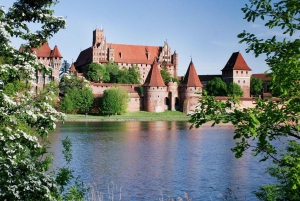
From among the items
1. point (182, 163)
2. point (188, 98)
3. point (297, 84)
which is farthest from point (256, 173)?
point (188, 98)

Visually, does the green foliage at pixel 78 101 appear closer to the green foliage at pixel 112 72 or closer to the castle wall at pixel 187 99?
the castle wall at pixel 187 99

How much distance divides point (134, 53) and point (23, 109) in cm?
7786

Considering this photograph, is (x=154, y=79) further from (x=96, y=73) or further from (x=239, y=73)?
(x=239, y=73)

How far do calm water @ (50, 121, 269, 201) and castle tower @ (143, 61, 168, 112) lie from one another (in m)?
31.5

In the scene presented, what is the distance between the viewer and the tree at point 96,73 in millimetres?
68000

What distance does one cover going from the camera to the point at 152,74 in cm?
5984

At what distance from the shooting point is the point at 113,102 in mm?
53188

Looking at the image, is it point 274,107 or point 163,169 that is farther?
point 163,169

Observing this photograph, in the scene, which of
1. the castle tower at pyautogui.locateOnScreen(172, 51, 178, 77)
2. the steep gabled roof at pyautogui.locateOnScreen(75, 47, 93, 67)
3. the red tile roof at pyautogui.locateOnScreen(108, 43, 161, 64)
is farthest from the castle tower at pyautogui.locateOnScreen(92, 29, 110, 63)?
the castle tower at pyautogui.locateOnScreen(172, 51, 178, 77)

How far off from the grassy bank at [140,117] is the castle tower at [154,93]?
1213 millimetres

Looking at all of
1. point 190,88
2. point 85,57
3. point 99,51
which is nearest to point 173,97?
point 190,88

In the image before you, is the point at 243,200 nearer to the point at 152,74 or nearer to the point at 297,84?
the point at 297,84

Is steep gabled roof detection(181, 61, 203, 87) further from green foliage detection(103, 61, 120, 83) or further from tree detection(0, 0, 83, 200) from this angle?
tree detection(0, 0, 83, 200)

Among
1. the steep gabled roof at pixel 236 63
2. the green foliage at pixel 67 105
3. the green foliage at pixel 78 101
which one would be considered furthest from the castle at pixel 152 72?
the green foliage at pixel 67 105
